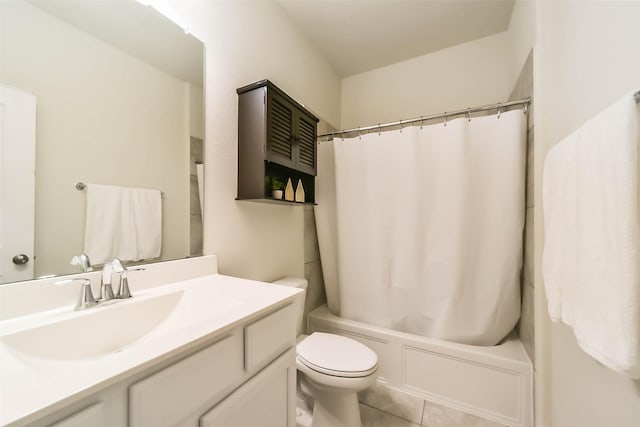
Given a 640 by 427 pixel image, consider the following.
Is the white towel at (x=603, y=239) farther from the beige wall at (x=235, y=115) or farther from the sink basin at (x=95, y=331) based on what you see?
the beige wall at (x=235, y=115)

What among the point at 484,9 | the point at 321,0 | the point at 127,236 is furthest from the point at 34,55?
the point at 484,9

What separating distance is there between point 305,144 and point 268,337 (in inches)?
45.2

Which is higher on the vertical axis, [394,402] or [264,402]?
[264,402]

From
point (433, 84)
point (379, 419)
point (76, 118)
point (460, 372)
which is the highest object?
point (433, 84)

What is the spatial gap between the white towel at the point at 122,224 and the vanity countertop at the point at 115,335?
0.52 ft

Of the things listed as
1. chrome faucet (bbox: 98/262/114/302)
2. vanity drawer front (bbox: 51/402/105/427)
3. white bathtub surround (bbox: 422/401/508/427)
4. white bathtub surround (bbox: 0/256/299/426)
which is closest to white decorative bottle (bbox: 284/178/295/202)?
white bathtub surround (bbox: 0/256/299/426)

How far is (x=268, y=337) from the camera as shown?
754 mm

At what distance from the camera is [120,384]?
45cm

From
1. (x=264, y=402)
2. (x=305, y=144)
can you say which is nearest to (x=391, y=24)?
(x=305, y=144)

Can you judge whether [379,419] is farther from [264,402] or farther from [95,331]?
[95,331]

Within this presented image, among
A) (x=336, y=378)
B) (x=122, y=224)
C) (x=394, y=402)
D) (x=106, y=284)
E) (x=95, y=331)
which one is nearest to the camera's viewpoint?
(x=95, y=331)

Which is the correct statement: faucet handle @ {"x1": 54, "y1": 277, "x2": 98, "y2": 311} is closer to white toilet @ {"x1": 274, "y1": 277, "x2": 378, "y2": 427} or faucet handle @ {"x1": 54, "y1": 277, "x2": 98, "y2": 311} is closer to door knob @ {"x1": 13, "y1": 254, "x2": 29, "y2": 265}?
door knob @ {"x1": 13, "y1": 254, "x2": 29, "y2": 265}

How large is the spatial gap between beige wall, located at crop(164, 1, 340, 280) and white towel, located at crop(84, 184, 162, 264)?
0.22m

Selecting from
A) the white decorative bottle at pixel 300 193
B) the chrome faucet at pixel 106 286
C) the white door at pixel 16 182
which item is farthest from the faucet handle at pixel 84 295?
the white decorative bottle at pixel 300 193
